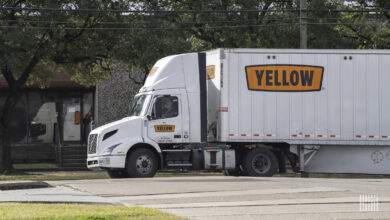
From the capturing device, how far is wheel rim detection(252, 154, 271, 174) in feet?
74.4

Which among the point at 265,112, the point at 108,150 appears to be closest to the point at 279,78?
the point at 265,112

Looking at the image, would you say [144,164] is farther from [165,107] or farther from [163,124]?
[165,107]

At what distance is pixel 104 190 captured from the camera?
1622 centimetres

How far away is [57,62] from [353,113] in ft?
44.7

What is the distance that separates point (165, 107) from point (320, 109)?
4576 mm

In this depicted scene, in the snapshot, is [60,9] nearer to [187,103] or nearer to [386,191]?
[187,103]

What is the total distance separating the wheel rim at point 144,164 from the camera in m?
21.7

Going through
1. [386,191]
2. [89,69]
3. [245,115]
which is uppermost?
[89,69]

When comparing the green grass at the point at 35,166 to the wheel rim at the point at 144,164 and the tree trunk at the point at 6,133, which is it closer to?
the tree trunk at the point at 6,133

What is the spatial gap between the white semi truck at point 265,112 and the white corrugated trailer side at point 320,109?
29mm

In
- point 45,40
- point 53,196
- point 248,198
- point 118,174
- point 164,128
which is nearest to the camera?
point 248,198

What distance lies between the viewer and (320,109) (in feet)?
74.4

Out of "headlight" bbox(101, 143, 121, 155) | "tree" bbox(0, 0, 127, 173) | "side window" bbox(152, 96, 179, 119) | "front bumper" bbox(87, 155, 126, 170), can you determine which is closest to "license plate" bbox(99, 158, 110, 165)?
"front bumper" bbox(87, 155, 126, 170)

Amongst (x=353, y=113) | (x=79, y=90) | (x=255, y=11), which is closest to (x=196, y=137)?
(x=353, y=113)
